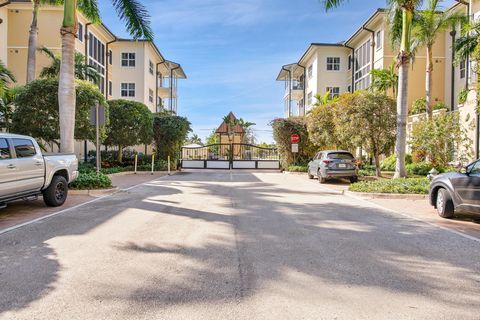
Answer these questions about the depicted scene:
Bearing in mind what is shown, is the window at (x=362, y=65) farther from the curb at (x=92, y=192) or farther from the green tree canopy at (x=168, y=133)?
the curb at (x=92, y=192)

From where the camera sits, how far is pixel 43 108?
17.5 metres

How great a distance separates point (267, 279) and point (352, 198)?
875 cm

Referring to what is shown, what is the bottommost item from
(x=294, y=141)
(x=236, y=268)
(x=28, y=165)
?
(x=236, y=268)

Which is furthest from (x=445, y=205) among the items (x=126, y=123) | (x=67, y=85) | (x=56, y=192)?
(x=126, y=123)

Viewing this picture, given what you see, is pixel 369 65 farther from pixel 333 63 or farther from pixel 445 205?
pixel 445 205

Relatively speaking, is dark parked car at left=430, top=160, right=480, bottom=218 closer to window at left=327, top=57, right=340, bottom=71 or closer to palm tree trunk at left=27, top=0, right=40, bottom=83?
palm tree trunk at left=27, top=0, right=40, bottom=83

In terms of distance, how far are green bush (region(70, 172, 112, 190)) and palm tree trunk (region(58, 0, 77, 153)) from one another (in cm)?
109

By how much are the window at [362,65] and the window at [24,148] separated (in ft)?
97.0

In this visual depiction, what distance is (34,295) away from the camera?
404 centimetres

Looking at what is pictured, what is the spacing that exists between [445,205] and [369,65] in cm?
2696

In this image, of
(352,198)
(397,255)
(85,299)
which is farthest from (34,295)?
(352,198)

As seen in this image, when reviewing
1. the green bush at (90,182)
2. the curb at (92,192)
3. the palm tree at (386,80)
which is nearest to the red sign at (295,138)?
the palm tree at (386,80)

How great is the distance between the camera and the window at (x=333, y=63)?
126ft

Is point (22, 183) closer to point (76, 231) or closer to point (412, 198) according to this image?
point (76, 231)
